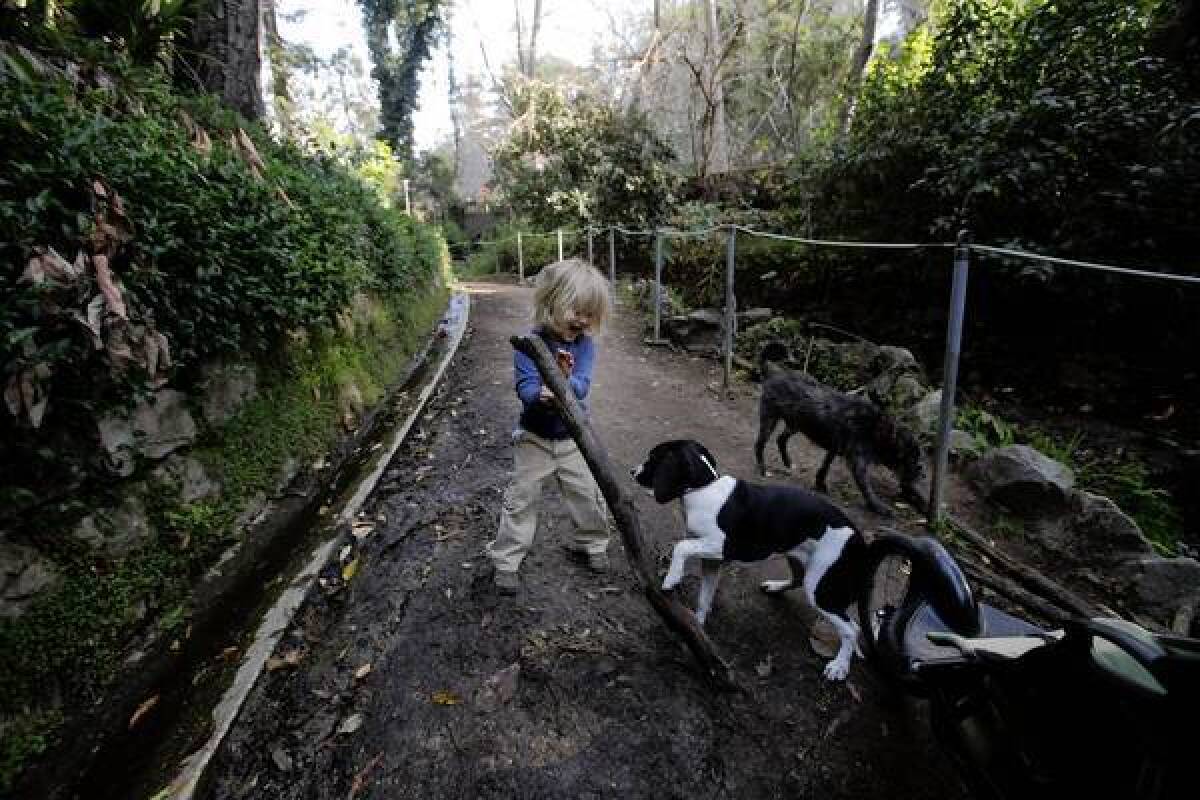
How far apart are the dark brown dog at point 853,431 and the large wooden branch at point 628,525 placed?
2095 millimetres

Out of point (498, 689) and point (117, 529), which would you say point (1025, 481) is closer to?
point (498, 689)

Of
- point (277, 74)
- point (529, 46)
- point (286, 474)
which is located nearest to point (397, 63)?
point (529, 46)

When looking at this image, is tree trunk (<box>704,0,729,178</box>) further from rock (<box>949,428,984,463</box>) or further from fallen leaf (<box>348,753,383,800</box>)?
fallen leaf (<box>348,753,383,800</box>)

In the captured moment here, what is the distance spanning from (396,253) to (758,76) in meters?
Answer: 16.1

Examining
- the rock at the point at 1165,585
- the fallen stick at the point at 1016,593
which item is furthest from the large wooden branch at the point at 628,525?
the rock at the point at 1165,585

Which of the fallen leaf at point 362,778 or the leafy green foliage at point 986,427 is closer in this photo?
the fallen leaf at point 362,778

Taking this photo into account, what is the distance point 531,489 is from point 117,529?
1.71 metres

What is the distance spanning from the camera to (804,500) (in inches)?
93.5

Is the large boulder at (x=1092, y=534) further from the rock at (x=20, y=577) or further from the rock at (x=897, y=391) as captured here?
the rock at (x=20, y=577)

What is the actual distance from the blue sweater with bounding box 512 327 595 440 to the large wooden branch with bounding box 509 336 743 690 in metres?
0.16

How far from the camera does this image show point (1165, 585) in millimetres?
2867

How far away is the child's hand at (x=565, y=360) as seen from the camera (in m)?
2.76

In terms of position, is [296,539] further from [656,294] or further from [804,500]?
[656,294]

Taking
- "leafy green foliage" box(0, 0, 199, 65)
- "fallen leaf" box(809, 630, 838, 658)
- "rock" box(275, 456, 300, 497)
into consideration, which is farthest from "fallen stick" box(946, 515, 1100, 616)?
"leafy green foliage" box(0, 0, 199, 65)
